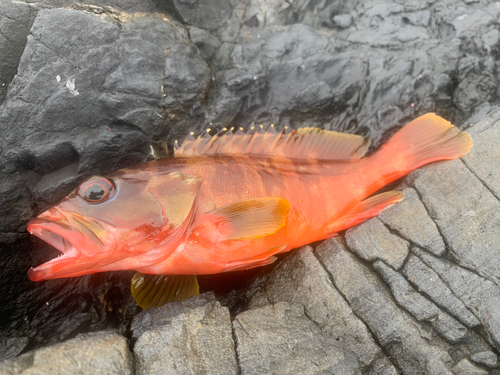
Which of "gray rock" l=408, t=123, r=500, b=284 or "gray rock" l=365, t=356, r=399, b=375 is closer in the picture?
"gray rock" l=365, t=356, r=399, b=375

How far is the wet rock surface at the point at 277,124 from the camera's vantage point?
235cm

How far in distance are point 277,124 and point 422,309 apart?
196 centimetres

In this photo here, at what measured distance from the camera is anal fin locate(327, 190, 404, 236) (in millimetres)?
2949

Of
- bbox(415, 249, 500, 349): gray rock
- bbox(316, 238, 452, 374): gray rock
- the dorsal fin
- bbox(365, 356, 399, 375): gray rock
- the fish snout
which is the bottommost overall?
Answer: bbox(365, 356, 399, 375): gray rock

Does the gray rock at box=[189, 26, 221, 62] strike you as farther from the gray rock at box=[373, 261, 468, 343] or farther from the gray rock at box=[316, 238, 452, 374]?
the gray rock at box=[373, 261, 468, 343]

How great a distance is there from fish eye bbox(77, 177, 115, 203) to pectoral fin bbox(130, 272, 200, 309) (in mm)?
797

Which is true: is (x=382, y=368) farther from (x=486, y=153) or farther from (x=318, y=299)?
(x=486, y=153)

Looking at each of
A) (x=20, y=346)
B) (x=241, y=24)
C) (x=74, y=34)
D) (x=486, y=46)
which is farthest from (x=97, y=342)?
(x=486, y=46)

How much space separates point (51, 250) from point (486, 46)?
14.8 feet

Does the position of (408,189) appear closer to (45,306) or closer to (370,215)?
(370,215)

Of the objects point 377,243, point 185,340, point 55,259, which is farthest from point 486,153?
point 55,259

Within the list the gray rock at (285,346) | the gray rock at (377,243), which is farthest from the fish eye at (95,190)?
Result: the gray rock at (377,243)

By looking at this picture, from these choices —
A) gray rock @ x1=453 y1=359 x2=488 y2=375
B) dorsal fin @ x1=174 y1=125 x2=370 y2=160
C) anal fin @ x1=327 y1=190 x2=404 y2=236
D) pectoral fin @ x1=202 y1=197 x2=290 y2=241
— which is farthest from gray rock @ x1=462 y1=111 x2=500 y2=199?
pectoral fin @ x1=202 y1=197 x2=290 y2=241

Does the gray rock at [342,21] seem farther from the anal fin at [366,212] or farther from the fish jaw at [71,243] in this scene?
the fish jaw at [71,243]
